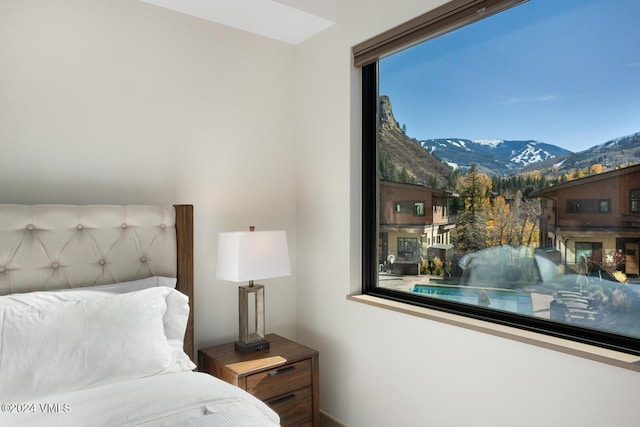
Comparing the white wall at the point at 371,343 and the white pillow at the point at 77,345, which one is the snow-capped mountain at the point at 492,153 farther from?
the white pillow at the point at 77,345

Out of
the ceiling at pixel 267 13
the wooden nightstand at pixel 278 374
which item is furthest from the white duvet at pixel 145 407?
the ceiling at pixel 267 13

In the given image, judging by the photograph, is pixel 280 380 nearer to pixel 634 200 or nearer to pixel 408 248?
pixel 408 248

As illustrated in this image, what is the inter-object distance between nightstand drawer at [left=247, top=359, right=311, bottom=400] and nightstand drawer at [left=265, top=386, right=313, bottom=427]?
0.11ft

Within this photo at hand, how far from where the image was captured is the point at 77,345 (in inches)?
63.6

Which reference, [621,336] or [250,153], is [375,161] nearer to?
[250,153]

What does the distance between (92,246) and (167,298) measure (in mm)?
423

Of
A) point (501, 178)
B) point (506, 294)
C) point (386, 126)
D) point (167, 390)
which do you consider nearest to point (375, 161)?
point (386, 126)

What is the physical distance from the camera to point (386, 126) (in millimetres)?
2463

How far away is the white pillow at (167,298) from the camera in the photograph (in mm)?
1789

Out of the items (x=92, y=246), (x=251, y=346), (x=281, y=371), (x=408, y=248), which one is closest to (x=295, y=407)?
(x=281, y=371)

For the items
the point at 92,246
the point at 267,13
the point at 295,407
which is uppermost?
the point at 267,13

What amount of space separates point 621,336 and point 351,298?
1.25m

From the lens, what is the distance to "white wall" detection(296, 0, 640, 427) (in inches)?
63.4

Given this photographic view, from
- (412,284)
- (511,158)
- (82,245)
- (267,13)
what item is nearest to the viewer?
(511,158)
